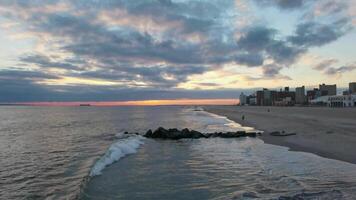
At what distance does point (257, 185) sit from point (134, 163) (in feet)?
24.9

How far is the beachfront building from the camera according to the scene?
132125mm

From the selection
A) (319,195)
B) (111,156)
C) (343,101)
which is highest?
(343,101)

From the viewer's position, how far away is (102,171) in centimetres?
1573

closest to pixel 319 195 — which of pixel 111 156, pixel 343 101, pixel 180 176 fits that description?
pixel 180 176

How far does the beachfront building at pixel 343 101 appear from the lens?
13212 cm

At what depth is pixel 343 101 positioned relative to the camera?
13712cm

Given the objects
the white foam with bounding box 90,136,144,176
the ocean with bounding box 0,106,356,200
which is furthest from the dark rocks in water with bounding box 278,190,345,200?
the white foam with bounding box 90,136,144,176

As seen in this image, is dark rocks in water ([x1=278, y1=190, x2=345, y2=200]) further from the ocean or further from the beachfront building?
the beachfront building

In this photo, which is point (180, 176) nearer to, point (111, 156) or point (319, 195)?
point (319, 195)

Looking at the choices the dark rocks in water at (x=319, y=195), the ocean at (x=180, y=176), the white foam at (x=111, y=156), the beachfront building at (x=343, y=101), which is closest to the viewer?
the dark rocks in water at (x=319, y=195)

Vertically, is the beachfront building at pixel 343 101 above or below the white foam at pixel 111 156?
above

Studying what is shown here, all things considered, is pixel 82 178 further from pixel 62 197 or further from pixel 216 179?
pixel 216 179

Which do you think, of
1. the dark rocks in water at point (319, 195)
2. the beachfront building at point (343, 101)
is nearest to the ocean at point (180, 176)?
the dark rocks in water at point (319, 195)

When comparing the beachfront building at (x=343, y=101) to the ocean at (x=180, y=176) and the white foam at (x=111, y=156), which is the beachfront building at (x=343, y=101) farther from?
the white foam at (x=111, y=156)
